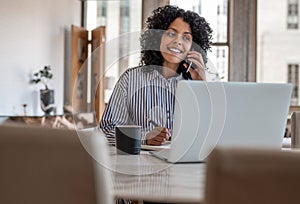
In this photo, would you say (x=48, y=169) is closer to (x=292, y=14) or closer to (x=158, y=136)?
(x=158, y=136)

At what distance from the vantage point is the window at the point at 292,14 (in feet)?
26.6

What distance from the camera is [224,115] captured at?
5.58ft

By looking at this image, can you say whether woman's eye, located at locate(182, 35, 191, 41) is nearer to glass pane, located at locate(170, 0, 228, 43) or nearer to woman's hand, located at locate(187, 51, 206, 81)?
woman's hand, located at locate(187, 51, 206, 81)

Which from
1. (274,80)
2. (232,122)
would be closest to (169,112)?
(232,122)

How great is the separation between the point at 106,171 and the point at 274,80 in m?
7.41

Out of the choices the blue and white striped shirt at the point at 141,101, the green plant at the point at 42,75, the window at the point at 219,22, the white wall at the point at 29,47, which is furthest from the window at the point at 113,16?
the blue and white striped shirt at the point at 141,101

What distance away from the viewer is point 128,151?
195 cm

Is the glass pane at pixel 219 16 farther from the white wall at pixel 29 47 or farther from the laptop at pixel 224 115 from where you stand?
the laptop at pixel 224 115

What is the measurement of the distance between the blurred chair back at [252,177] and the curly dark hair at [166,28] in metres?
1.43

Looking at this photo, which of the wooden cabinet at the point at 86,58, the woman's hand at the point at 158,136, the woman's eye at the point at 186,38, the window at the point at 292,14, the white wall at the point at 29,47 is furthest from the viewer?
the wooden cabinet at the point at 86,58

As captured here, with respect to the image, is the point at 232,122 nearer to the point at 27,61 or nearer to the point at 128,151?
the point at 128,151

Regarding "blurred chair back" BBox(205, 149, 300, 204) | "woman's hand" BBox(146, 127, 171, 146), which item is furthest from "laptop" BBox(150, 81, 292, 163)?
"blurred chair back" BBox(205, 149, 300, 204)

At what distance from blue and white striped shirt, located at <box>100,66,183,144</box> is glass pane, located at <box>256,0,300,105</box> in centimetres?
597

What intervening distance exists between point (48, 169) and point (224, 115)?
887mm
